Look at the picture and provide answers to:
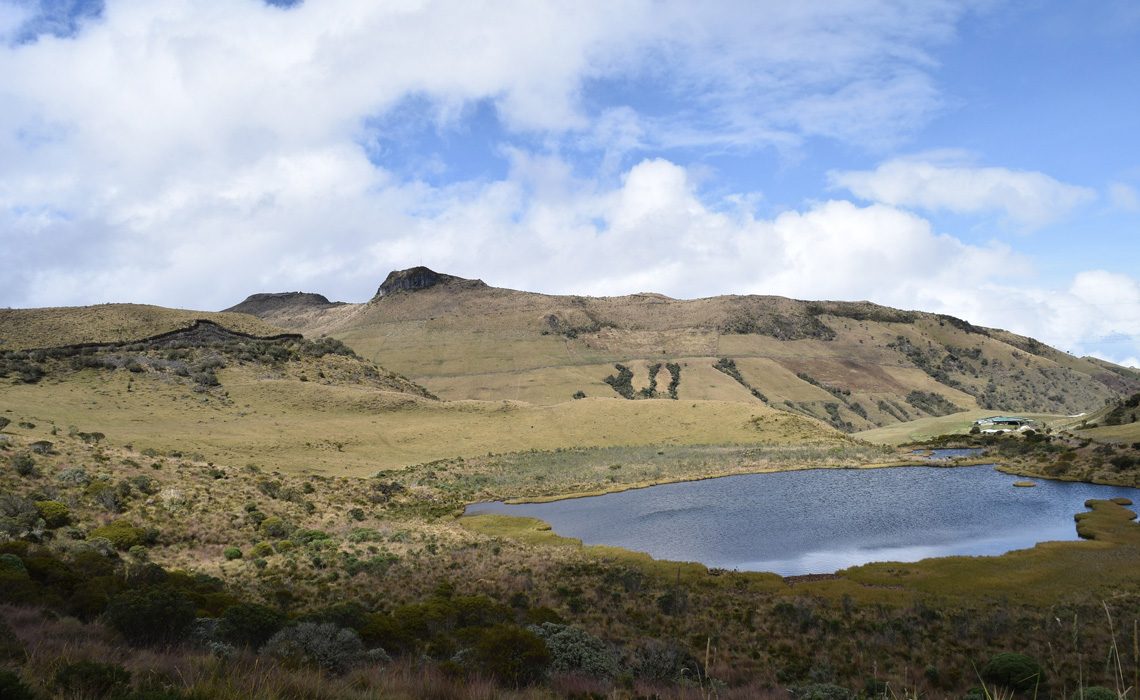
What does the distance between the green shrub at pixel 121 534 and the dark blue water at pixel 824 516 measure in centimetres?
2647

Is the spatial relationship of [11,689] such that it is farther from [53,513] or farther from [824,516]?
[824,516]

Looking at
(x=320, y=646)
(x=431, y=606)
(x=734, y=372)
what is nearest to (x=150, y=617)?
(x=320, y=646)

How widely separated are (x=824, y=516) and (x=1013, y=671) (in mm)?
33890

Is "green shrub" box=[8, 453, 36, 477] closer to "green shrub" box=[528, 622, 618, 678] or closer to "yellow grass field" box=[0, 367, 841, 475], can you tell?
"yellow grass field" box=[0, 367, 841, 475]

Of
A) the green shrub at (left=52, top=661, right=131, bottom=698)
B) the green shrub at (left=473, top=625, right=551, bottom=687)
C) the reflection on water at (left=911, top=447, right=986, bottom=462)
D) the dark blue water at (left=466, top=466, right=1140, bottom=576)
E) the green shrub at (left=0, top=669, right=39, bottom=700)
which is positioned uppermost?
the green shrub at (left=0, top=669, right=39, bottom=700)

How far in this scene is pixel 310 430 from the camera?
85.1 meters

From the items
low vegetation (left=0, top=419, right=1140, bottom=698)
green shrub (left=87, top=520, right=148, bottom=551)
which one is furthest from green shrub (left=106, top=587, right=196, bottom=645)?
green shrub (left=87, top=520, right=148, bottom=551)

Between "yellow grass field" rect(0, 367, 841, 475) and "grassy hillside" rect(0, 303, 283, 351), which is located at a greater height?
"grassy hillside" rect(0, 303, 283, 351)

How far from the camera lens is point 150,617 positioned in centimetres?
1558

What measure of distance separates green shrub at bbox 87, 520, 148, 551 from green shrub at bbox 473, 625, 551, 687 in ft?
79.1

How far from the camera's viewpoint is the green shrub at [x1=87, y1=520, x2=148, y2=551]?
Result: 31594mm

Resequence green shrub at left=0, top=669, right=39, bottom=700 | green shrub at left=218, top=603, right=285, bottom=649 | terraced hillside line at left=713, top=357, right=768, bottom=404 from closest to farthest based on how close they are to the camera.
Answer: green shrub at left=0, top=669, right=39, bottom=700, green shrub at left=218, top=603, right=285, bottom=649, terraced hillside line at left=713, top=357, right=768, bottom=404

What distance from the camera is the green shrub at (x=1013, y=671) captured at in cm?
1742

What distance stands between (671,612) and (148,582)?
1903 centimetres
